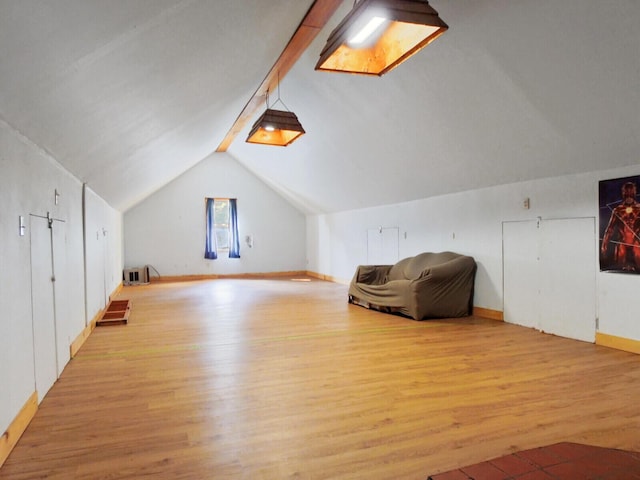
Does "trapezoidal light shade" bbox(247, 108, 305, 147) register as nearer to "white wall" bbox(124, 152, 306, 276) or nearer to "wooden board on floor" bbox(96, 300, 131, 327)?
"wooden board on floor" bbox(96, 300, 131, 327)

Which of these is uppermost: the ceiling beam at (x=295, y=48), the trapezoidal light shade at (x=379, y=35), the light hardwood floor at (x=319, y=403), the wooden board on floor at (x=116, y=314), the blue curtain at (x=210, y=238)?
the ceiling beam at (x=295, y=48)

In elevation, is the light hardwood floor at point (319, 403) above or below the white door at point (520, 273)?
below

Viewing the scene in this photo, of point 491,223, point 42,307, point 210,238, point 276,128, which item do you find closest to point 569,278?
point 491,223

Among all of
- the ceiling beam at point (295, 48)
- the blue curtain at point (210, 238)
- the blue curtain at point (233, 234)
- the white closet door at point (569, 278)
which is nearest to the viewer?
the ceiling beam at point (295, 48)

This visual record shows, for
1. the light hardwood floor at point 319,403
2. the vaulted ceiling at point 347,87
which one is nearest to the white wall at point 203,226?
the vaulted ceiling at point 347,87

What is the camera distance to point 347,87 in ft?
18.8

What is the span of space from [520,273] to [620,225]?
4.91ft

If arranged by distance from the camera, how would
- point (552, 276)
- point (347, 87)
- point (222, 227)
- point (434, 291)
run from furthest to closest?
point (222, 227), point (434, 291), point (347, 87), point (552, 276)

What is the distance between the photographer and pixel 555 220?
5359 millimetres

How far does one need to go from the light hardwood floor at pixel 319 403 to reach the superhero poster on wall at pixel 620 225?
3.17ft

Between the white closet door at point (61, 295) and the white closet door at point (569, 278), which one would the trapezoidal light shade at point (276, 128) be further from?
the white closet door at point (569, 278)

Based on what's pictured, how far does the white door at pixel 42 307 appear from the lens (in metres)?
3.11

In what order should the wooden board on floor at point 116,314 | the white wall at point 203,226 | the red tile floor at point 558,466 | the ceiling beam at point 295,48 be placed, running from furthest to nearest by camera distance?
the white wall at point 203,226 → the wooden board on floor at point 116,314 → the ceiling beam at point 295,48 → the red tile floor at point 558,466

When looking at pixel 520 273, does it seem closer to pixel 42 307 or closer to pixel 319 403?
pixel 319 403
